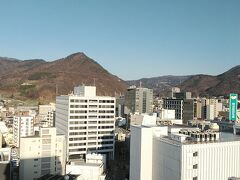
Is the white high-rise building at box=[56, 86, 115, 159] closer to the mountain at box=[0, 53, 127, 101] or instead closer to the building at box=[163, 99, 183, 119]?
the building at box=[163, 99, 183, 119]

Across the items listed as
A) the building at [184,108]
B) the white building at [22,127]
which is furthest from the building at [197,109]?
the white building at [22,127]

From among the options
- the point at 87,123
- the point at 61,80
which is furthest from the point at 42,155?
the point at 61,80

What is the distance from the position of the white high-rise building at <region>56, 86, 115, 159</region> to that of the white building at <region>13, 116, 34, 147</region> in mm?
11274

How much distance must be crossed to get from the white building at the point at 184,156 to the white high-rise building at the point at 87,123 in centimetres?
1680

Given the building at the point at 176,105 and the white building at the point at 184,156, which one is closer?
the white building at the point at 184,156

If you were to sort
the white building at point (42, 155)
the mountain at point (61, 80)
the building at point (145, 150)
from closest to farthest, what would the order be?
the building at point (145, 150)
the white building at point (42, 155)
the mountain at point (61, 80)

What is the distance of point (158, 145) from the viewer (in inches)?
985

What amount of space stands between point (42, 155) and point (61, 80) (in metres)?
111

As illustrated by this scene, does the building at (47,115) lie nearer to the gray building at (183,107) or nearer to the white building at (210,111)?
the gray building at (183,107)

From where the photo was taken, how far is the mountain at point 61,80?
12519cm

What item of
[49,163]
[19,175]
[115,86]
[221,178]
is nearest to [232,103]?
[221,178]

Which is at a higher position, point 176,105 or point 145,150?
point 176,105

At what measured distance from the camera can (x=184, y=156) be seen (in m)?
21.4

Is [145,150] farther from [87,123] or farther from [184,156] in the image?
[87,123]
